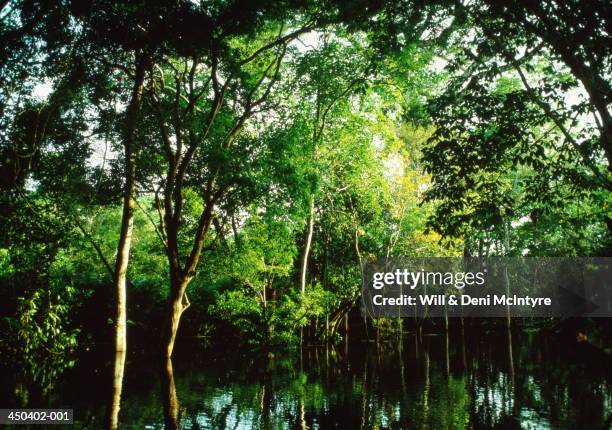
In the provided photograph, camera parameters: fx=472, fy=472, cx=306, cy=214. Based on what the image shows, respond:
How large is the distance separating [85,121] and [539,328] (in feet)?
119

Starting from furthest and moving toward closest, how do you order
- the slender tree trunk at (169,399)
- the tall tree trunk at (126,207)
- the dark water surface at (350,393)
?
the tall tree trunk at (126,207) → the dark water surface at (350,393) → the slender tree trunk at (169,399)

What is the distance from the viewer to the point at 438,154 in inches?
353

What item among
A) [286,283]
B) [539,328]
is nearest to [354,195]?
[286,283]

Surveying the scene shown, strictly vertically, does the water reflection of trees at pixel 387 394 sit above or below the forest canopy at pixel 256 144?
below

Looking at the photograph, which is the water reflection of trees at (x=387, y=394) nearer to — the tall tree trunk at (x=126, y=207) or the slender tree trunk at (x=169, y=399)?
the slender tree trunk at (x=169, y=399)

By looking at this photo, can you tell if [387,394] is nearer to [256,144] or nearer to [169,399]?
[169,399]

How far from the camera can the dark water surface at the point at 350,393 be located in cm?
893

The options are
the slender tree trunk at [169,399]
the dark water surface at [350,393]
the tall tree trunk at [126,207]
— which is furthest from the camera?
the tall tree trunk at [126,207]

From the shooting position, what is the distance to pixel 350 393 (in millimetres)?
11914

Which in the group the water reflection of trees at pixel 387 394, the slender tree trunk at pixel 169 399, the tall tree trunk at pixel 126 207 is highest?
the tall tree trunk at pixel 126 207

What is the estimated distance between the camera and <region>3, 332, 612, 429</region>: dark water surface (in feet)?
29.3

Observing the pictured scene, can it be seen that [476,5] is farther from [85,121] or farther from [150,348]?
[150,348]

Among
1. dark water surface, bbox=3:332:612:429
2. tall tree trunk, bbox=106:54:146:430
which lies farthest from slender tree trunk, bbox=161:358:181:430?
tall tree trunk, bbox=106:54:146:430

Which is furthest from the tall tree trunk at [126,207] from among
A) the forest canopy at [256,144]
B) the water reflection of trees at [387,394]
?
the water reflection of trees at [387,394]
